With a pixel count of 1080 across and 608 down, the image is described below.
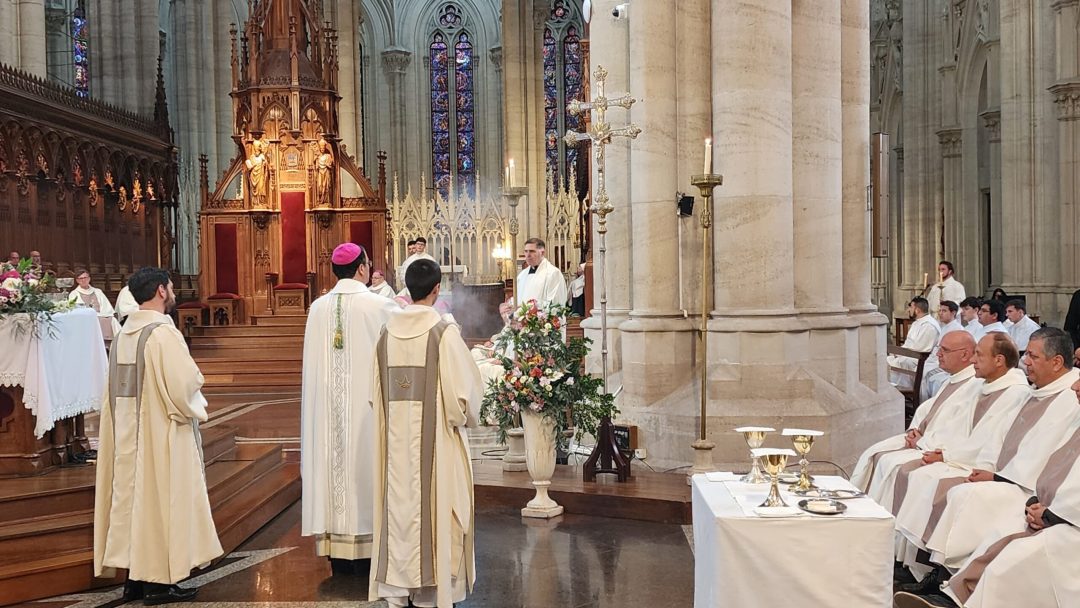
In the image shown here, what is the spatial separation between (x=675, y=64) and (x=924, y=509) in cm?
439

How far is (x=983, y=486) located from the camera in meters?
4.86

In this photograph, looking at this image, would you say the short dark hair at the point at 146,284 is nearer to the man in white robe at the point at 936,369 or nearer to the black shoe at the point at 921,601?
the black shoe at the point at 921,601

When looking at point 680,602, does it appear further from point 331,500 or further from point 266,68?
point 266,68

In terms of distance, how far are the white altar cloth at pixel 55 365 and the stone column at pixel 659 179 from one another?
3.87m

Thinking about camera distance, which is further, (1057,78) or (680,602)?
(1057,78)

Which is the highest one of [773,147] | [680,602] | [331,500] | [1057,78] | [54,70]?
[54,70]

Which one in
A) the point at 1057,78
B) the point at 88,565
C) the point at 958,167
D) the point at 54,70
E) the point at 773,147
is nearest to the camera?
the point at 88,565

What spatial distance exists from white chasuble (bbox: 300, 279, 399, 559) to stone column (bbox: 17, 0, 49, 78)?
13.9 m

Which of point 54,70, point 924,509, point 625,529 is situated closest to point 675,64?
point 625,529

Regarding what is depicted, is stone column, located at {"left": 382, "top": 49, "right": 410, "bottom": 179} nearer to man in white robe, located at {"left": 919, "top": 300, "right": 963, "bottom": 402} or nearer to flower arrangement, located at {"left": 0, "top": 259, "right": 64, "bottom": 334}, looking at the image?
man in white robe, located at {"left": 919, "top": 300, "right": 963, "bottom": 402}

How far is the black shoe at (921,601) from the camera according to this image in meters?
4.55

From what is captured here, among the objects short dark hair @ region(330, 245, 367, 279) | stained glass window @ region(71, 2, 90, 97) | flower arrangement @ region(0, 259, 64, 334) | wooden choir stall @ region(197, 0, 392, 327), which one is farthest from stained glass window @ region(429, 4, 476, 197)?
short dark hair @ region(330, 245, 367, 279)

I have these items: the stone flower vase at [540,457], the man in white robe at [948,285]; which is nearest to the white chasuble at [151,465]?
the stone flower vase at [540,457]

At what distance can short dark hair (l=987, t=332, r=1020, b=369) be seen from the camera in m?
5.38
